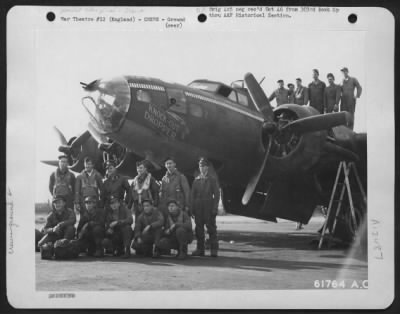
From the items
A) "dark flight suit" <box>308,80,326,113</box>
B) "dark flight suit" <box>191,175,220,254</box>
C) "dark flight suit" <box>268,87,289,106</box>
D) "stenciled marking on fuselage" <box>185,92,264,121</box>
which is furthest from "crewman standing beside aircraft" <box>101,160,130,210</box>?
"dark flight suit" <box>308,80,326,113</box>

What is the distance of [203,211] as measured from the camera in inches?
267

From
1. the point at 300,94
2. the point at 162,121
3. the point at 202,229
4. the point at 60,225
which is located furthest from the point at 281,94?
the point at 60,225

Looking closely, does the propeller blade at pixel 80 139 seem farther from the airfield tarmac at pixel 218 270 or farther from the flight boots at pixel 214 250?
the flight boots at pixel 214 250

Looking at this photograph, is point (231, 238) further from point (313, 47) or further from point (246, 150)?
point (313, 47)

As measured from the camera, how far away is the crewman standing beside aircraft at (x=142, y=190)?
267 inches

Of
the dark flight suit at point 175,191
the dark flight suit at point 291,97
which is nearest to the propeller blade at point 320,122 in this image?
the dark flight suit at point 291,97

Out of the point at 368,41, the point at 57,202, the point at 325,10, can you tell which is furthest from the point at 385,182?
the point at 57,202

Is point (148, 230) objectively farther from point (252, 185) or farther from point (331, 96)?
point (331, 96)

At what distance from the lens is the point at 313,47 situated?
262 inches

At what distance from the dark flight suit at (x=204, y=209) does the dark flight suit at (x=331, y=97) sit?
1.66 m

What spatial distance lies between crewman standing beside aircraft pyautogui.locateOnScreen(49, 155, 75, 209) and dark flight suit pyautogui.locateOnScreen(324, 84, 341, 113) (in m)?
3.03

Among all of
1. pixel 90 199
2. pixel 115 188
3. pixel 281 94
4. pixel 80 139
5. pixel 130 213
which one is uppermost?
pixel 281 94

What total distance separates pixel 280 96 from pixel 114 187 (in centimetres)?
220

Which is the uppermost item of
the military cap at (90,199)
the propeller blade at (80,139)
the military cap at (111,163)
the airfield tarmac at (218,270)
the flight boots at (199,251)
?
the propeller blade at (80,139)
